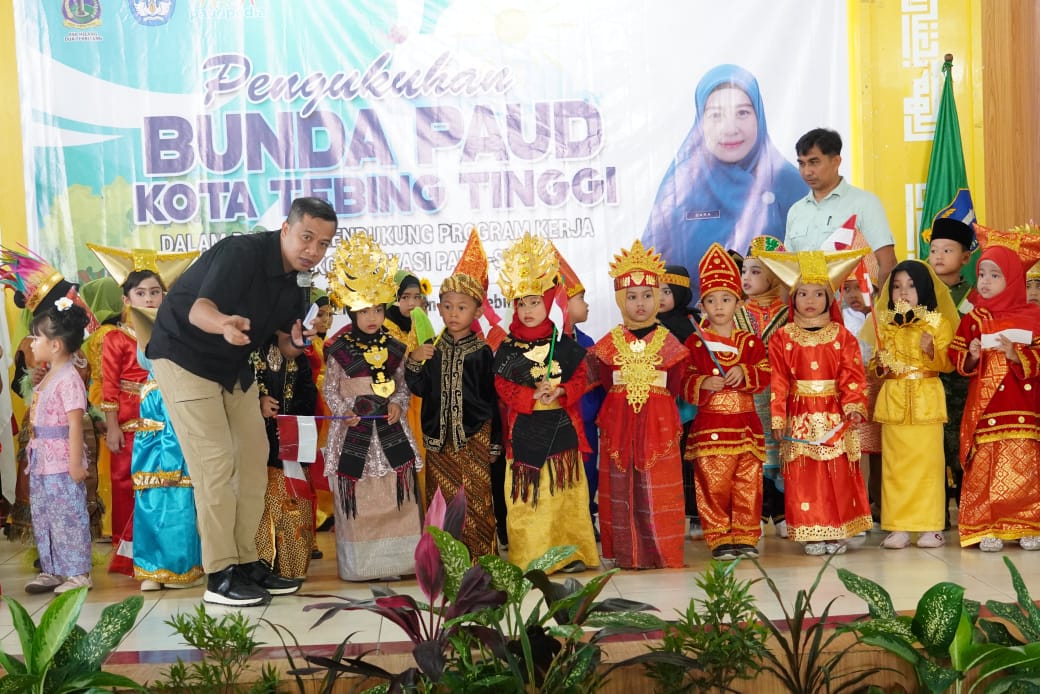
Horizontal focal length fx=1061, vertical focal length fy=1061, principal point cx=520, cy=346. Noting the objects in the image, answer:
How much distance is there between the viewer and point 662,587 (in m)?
3.83

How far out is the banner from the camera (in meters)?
5.81

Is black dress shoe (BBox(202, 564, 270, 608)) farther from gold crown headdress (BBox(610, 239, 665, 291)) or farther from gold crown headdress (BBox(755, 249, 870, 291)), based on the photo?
gold crown headdress (BBox(755, 249, 870, 291))

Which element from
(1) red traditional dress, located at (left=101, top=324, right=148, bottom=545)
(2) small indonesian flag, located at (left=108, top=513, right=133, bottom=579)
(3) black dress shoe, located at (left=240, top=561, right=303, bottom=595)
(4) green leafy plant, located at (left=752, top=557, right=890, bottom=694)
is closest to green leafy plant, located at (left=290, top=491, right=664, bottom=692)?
(4) green leafy plant, located at (left=752, top=557, right=890, bottom=694)

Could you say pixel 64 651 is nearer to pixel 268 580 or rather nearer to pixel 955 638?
pixel 268 580

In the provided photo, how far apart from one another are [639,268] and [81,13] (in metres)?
3.63

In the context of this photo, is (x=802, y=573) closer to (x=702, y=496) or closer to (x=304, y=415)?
(x=702, y=496)

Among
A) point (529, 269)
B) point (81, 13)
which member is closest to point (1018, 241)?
point (529, 269)

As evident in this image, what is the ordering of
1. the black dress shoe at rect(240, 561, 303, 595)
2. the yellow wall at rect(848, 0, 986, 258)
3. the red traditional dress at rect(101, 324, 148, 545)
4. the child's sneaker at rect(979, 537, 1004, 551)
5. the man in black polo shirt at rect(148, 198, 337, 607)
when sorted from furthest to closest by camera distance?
the yellow wall at rect(848, 0, 986, 258), the red traditional dress at rect(101, 324, 148, 545), the child's sneaker at rect(979, 537, 1004, 551), the black dress shoe at rect(240, 561, 303, 595), the man in black polo shirt at rect(148, 198, 337, 607)

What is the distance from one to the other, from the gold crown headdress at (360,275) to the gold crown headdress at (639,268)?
0.93 m

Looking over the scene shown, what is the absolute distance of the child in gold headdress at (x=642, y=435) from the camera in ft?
13.6

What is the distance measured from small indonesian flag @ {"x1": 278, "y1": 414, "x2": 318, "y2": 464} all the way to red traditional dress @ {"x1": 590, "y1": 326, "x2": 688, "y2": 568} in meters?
1.17

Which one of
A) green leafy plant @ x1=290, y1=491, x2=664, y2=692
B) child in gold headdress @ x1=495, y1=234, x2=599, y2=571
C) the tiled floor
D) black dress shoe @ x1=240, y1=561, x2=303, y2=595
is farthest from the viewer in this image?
child in gold headdress @ x1=495, y1=234, x2=599, y2=571

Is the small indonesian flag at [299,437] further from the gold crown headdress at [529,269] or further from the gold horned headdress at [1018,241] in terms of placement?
the gold horned headdress at [1018,241]

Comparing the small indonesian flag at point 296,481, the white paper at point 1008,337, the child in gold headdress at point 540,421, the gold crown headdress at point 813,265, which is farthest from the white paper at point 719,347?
the small indonesian flag at point 296,481
